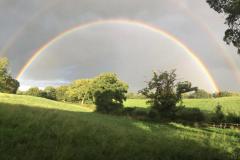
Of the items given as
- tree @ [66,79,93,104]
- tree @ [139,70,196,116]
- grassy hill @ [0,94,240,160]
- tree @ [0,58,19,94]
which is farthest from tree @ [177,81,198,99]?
tree @ [0,58,19,94]

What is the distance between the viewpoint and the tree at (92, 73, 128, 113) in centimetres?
8301

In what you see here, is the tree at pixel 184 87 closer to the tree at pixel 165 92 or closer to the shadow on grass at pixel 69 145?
the tree at pixel 165 92

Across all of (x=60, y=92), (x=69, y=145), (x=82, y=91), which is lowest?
(x=69, y=145)

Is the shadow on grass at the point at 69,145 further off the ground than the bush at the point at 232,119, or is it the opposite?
the bush at the point at 232,119

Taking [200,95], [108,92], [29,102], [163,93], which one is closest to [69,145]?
[163,93]

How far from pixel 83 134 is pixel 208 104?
8932cm

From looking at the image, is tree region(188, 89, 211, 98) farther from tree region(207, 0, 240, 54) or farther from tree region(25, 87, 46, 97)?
tree region(207, 0, 240, 54)

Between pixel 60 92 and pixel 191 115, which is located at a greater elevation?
pixel 60 92

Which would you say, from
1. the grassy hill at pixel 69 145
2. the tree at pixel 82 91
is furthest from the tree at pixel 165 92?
the tree at pixel 82 91

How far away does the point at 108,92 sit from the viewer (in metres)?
87.6

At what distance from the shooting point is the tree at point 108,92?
83006 mm

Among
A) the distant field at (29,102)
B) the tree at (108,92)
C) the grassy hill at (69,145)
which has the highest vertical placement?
the tree at (108,92)

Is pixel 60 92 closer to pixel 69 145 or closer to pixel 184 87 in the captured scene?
pixel 184 87

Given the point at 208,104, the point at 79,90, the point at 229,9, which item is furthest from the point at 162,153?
the point at 79,90
